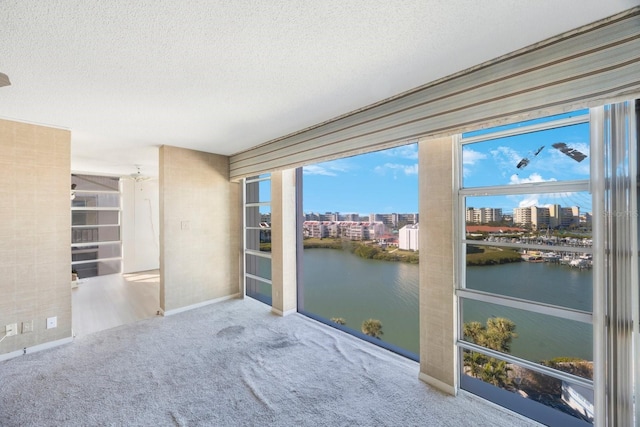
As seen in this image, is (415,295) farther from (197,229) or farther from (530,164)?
(197,229)

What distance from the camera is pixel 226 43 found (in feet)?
4.75

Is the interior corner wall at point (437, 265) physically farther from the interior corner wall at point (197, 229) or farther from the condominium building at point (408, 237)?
the interior corner wall at point (197, 229)

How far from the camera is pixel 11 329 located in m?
2.58

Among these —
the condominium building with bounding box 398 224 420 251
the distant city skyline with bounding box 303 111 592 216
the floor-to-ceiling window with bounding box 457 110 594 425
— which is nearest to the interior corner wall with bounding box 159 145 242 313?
the condominium building with bounding box 398 224 420 251

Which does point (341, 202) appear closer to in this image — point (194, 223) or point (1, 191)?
point (194, 223)

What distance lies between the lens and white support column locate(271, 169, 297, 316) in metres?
3.66

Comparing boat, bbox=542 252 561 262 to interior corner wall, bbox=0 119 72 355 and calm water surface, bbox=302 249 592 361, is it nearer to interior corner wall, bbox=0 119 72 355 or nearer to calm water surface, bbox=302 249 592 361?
calm water surface, bbox=302 249 592 361

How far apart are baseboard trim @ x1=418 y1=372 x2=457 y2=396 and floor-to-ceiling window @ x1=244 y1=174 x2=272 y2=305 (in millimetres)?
2454

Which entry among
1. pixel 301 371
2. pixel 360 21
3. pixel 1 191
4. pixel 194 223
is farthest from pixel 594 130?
pixel 1 191

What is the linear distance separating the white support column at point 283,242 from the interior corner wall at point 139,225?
4251 mm

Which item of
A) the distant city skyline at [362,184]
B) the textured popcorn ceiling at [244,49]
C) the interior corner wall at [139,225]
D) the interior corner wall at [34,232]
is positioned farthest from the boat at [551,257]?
the interior corner wall at [139,225]

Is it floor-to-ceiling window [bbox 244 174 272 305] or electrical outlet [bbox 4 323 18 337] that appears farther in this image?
floor-to-ceiling window [bbox 244 174 272 305]

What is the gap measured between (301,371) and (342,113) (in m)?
2.46

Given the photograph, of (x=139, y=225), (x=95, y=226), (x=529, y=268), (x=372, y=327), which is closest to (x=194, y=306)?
(x=372, y=327)
